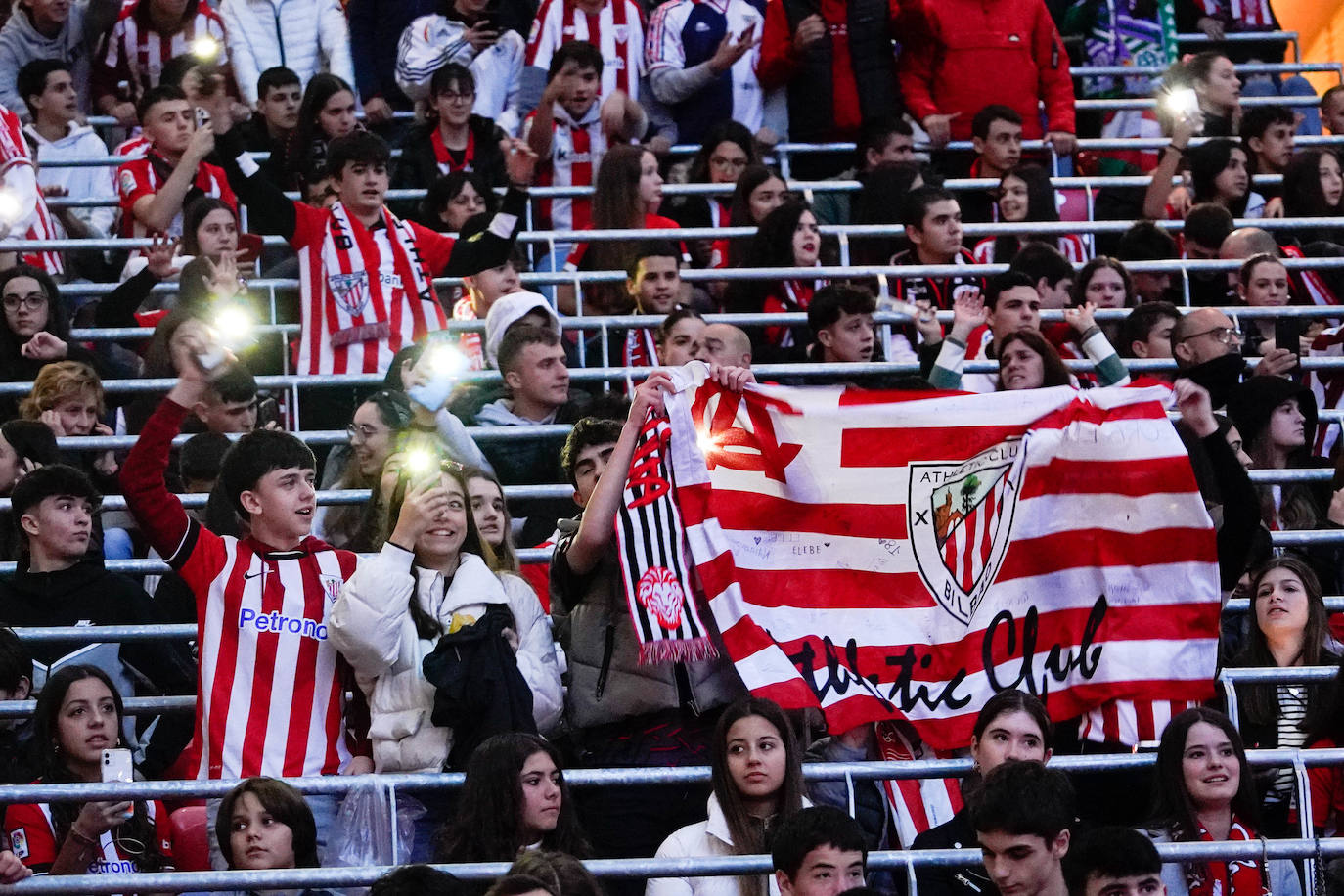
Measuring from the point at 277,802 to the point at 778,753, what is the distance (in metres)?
1.31

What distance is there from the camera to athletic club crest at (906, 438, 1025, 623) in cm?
669

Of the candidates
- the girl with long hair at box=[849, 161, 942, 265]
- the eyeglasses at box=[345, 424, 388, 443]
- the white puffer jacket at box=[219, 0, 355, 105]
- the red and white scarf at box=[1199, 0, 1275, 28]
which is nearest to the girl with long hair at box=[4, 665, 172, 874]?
the eyeglasses at box=[345, 424, 388, 443]

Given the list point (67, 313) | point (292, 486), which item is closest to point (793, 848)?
point (292, 486)

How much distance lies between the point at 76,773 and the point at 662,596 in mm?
1694

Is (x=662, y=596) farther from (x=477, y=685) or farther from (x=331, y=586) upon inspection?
(x=331, y=586)

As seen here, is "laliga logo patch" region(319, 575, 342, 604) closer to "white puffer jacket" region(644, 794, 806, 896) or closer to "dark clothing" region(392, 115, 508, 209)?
"white puffer jacket" region(644, 794, 806, 896)

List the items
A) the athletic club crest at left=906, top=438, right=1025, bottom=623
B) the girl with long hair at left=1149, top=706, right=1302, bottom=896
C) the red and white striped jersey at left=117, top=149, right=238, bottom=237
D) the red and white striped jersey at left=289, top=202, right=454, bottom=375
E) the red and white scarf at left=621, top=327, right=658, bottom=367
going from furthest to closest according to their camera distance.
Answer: the red and white striped jersey at left=117, top=149, right=238, bottom=237, the red and white scarf at left=621, top=327, right=658, bottom=367, the red and white striped jersey at left=289, top=202, right=454, bottom=375, the athletic club crest at left=906, top=438, right=1025, bottom=623, the girl with long hair at left=1149, top=706, right=1302, bottom=896

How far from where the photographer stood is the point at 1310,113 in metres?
12.8

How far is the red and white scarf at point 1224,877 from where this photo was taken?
610 cm

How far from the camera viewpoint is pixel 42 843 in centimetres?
623

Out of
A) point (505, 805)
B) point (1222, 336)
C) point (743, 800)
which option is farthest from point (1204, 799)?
point (1222, 336)

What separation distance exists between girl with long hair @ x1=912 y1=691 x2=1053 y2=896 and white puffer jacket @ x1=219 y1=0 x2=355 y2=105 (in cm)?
649

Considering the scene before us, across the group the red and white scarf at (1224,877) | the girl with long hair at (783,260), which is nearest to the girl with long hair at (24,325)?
the girl with long hair at (783,260)

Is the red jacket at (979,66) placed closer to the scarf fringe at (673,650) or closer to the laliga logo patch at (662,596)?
the laliga logo patch at (662,596)
